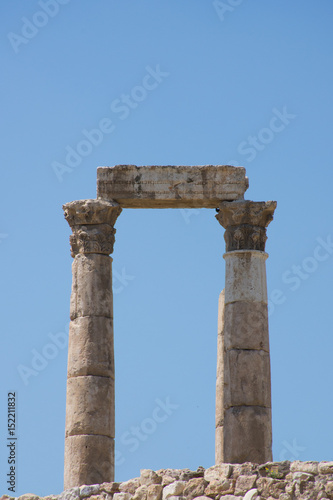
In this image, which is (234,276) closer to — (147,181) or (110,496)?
(147,181)

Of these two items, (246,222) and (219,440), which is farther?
(219,440)

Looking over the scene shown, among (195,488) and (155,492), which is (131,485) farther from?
(195,488)

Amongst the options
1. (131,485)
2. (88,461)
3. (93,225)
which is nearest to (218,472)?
(131,485)

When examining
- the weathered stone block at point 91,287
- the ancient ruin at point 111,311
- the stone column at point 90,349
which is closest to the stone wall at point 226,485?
the stone column at point 90,349

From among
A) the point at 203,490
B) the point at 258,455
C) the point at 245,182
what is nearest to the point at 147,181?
the point at 245,182

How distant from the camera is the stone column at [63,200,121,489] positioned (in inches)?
1389

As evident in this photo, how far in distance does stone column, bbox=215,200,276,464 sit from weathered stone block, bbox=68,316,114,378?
3033 mm

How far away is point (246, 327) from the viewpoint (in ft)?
119

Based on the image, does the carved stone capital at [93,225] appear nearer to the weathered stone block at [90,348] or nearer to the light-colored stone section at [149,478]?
the weathered stone block at [90,348]

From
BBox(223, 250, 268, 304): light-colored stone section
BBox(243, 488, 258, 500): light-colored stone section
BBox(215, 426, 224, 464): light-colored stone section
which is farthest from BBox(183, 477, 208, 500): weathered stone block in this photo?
BBox(215, 426, 224, 464): light-colored stone section

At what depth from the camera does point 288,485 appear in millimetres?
28391

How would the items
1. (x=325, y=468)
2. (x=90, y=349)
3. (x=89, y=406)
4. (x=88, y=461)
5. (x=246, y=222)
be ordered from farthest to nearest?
1. (x=246, y=222)
2. (x=90, y=349)
3. (x=89, y=406)
4. (x=88, y=461)
5. (x=325, y=468)

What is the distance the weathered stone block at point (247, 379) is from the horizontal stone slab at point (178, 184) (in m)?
4.25

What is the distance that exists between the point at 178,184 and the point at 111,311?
3.79 m
